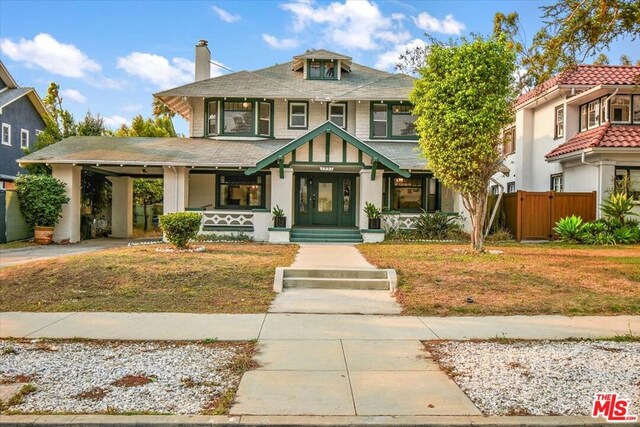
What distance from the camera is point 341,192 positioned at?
70.6 feet

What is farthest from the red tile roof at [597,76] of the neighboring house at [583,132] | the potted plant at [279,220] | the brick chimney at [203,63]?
the brick chimney at [203,63]

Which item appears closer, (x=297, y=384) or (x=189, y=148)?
(x=297, y=384)

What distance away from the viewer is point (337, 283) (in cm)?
1050

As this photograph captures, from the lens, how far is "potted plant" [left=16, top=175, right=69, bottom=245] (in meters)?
18.9

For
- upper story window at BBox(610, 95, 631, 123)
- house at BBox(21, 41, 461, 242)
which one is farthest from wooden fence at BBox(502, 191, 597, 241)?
upper story window at BBox(610, 95, 631, 123)

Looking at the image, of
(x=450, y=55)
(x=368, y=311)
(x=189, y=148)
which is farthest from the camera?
(x=189, y=148)

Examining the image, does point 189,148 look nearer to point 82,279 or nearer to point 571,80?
point 82,279

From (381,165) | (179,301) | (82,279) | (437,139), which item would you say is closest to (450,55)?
(437,139)

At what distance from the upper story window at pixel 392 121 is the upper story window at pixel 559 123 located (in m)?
6.37

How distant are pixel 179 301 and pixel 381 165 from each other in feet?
39.7

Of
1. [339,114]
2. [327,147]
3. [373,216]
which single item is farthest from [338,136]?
[339,114]

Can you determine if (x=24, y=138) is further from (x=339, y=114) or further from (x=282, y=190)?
(x=339, y=114)

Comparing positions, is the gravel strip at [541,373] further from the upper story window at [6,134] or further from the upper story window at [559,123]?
the upper story window at [6,134]

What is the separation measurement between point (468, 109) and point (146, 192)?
69.2ft
